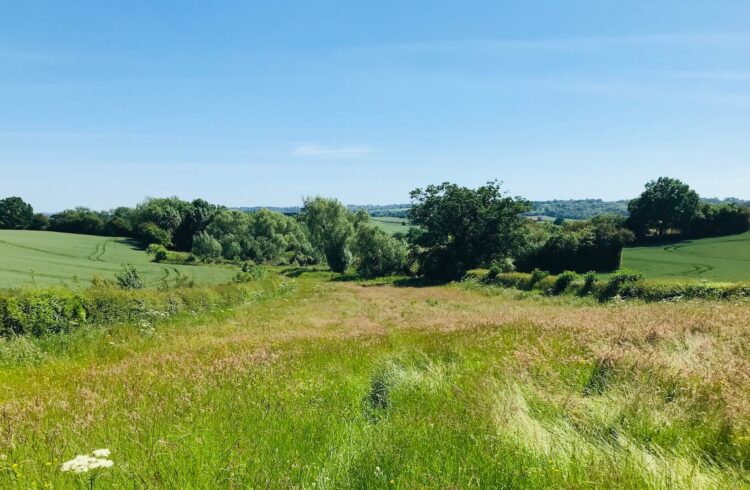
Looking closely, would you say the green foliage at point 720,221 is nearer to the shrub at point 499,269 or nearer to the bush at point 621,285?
the shrub at point 499,269

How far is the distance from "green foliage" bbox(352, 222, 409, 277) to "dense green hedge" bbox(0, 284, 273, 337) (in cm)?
4194

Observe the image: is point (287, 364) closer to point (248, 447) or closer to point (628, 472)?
point (248, 447)

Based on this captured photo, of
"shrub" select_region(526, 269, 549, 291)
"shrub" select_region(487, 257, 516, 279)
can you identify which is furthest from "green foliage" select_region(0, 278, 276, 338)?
"shrub" select_region(487, 257, 516, 279)

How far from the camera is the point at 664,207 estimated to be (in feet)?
257

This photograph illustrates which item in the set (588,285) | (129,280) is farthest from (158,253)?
(588,285)

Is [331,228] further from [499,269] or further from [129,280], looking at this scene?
[129,280]

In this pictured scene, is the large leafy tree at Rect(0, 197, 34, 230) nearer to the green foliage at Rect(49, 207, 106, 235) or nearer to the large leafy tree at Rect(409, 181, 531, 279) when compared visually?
the green foliage at Rect(49, 207, 106, 235)

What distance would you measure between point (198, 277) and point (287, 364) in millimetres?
44720

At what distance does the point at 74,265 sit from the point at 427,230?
44.0m

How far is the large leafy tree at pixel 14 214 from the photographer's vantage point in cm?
10288

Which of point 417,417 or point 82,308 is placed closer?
point 417,417

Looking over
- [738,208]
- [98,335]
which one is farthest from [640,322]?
[738,208]

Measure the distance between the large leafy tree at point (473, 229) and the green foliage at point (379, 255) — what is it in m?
7.17

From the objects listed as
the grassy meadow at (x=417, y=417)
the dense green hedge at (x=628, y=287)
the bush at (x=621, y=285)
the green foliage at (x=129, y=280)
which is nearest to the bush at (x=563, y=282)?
the dense green hedge at (x=628, y=287)
